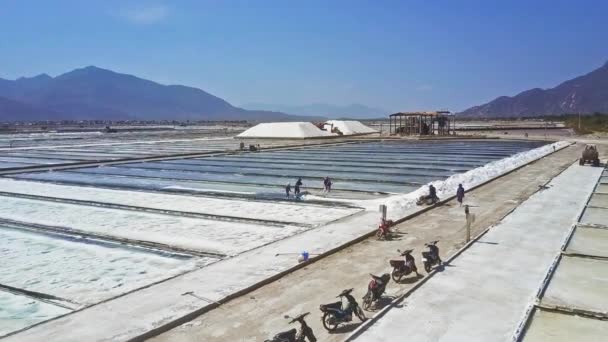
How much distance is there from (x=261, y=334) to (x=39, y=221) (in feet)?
43.2

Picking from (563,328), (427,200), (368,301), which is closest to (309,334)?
(368,301)

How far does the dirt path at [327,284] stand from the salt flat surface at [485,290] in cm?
60

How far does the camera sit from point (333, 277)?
34.9 feet

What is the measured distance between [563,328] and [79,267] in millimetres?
10567

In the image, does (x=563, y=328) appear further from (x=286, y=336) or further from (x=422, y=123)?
(x=422, y=123)

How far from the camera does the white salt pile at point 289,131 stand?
240ft

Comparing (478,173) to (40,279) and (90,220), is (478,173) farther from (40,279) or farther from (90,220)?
(40,279)

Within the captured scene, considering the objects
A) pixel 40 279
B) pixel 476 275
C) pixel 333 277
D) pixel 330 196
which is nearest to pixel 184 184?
pixel 330 196

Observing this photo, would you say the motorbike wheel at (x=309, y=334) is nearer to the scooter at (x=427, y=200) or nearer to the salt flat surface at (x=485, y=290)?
the salt flat surface at (x=485, y=290)

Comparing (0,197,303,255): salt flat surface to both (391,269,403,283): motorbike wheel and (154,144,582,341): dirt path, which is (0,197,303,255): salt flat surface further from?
(391,269,403,283): motorbike wheel

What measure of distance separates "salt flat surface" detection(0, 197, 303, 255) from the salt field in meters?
0.03

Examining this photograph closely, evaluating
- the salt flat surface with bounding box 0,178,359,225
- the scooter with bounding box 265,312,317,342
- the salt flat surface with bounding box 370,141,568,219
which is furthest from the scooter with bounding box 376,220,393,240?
the scooter with bounding box 265,312,317,342

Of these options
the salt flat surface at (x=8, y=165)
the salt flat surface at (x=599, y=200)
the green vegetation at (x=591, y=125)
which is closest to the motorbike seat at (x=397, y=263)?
the salt flat surface at (x=599, y=200)

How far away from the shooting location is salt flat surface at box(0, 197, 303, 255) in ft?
47.4
